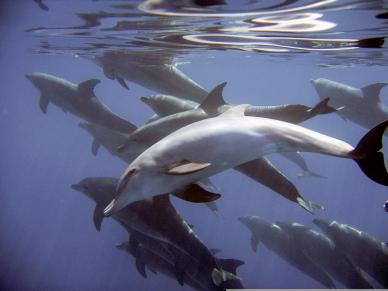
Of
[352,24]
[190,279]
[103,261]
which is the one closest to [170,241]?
[190,279]

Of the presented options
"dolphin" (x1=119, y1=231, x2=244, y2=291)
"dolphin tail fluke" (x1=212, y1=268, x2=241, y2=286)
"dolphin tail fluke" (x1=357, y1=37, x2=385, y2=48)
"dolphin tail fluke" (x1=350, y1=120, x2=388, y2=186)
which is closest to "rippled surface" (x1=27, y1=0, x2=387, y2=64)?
"dolphin tail fluke" (x1=357, y1=37, x2=385, y2=48)

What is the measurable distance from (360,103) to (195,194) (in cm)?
1076

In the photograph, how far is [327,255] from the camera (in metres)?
12.3

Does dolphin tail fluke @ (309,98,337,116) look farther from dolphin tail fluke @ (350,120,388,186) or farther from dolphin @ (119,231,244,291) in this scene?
dolphin @ (119,231,244,291)

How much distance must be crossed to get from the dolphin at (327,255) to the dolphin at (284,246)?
0.26m

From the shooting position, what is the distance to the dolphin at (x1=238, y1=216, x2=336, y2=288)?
13123 mm

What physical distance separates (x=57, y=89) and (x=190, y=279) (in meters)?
8.04

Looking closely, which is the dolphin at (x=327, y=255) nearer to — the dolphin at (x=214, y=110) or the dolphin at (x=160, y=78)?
the dolphin at (x=160, y=78)

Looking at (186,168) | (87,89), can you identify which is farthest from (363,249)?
(87,89)

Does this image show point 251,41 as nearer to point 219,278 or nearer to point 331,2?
point 331,2

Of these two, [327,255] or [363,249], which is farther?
[327,255]

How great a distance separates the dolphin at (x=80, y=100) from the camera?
12.1 m

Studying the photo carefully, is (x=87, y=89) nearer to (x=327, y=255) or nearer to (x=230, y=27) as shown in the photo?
(x=230, y=27)

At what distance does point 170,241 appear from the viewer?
28.9 feet
